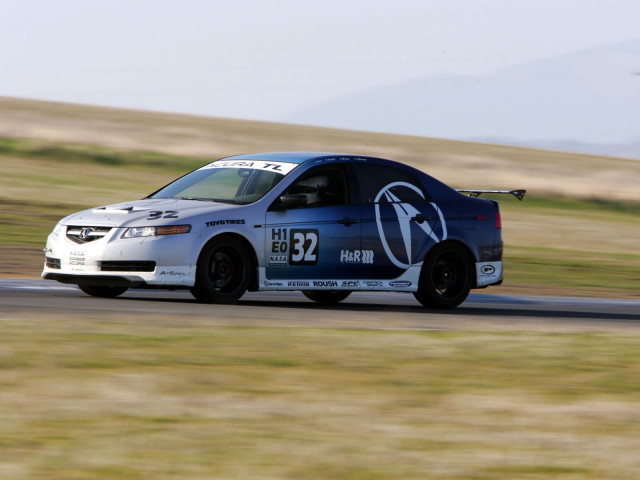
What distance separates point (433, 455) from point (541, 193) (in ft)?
106

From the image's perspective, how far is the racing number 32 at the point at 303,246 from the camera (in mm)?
11914

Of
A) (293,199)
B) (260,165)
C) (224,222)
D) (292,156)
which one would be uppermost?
(292,156)

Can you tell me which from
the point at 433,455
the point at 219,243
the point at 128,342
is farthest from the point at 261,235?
the point at 433,455

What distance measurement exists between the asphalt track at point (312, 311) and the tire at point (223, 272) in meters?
0.14

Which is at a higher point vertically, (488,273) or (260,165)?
(260,165)

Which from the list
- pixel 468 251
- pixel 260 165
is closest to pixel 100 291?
pixel 260 165

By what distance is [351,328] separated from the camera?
10.1 metres

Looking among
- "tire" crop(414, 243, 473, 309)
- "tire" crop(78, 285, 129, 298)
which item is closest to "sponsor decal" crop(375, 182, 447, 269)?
"tire" crop(414, 243, 473, 309)

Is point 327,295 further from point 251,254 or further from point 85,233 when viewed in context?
point 85,233

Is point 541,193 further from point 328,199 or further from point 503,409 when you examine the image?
point 503,409

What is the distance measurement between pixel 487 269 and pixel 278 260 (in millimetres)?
2729

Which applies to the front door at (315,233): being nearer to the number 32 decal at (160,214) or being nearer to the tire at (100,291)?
the number 32 decal at (160,214)

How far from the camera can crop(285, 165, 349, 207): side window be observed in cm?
1223

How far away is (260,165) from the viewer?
1252cm
